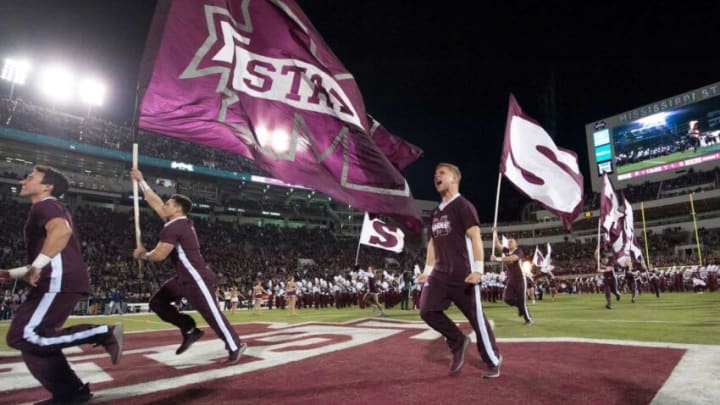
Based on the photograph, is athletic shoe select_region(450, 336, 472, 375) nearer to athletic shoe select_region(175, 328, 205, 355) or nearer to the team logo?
the team logo

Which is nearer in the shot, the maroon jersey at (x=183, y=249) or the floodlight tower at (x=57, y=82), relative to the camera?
the maroon jersey at (x=183, y=249)

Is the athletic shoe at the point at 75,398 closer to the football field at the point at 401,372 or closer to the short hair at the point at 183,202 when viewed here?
the football field at the point at 401,372

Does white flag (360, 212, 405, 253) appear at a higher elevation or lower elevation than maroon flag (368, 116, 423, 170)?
lower

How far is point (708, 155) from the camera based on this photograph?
47781 millimetres

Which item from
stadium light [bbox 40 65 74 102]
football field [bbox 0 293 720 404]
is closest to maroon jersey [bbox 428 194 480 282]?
football field [bbox 0 293 720 404]

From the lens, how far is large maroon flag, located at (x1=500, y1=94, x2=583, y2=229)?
9500 millimetres

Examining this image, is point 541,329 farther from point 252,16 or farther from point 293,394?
point 252,16

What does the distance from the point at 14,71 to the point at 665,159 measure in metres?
70.2

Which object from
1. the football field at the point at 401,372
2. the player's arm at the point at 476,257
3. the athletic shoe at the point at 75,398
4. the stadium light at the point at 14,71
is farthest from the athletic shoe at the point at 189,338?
the stadium light at the point at 14,71

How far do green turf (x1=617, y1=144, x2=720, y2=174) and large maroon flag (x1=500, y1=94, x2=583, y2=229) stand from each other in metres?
50.0

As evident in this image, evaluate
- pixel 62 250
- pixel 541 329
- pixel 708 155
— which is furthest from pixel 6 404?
pixel 708 155

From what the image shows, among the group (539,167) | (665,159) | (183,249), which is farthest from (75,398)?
(665,159)

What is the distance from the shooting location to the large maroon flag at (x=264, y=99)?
4668mm

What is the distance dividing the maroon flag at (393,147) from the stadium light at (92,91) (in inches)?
1819
